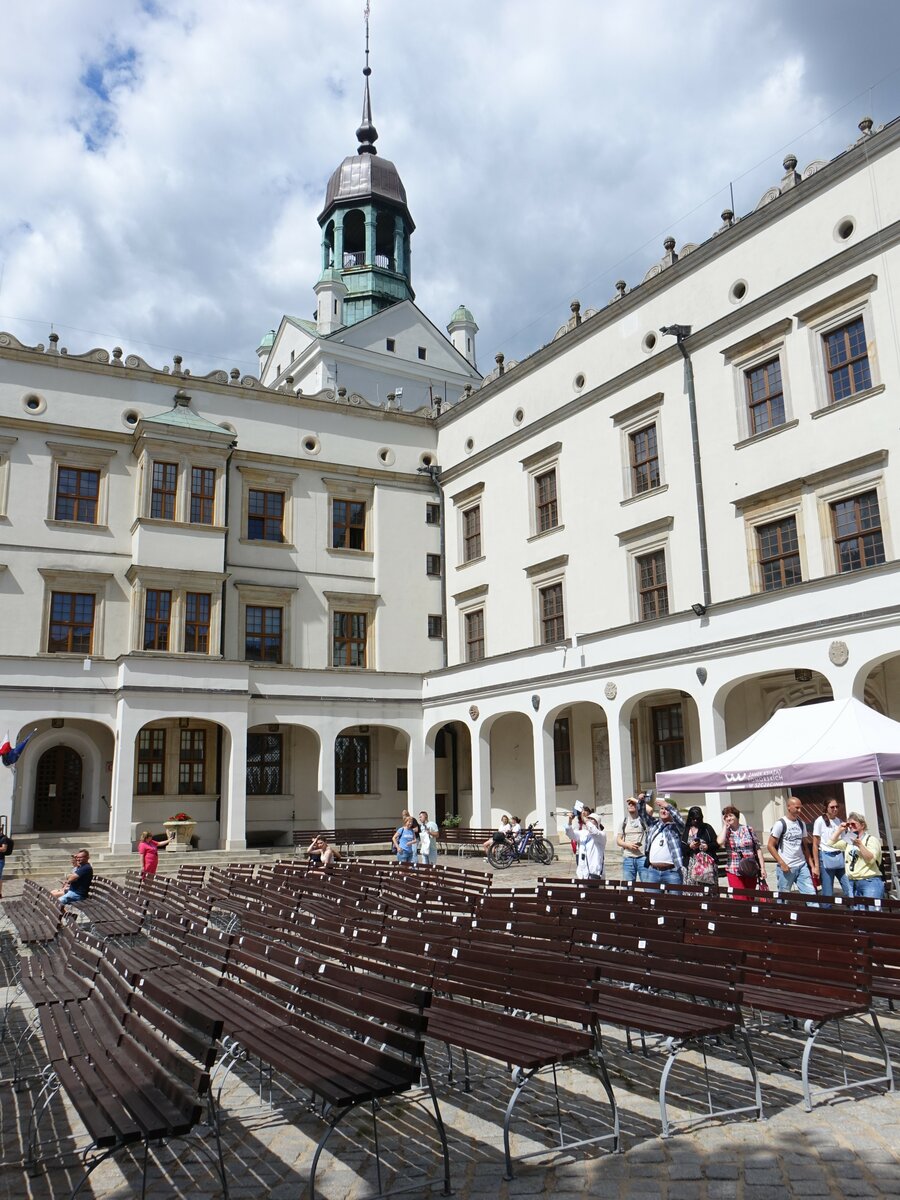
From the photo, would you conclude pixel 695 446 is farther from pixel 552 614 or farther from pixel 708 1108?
pixel 708 1108

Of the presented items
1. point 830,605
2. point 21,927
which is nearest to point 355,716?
point 830,605

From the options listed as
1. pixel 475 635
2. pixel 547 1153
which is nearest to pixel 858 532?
pixel 475 635

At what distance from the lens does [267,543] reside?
29.6 m

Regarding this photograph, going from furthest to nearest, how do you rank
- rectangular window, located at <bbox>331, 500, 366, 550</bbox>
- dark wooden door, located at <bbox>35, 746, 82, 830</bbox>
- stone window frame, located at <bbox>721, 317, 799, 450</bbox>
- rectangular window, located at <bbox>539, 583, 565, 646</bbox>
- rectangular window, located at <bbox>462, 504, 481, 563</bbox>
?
rectangular window, located at <bbox>331, 500, 366, 550</bbox> < rectangular window, located at <bbox>462, 504, 481, 563</bbox> < dark wooden door, located at <bbox>35, 746, 82, 830</bbox> < rectangular window, located at <bbox>539, 583, 565, 646</bbox> < stone window frame, located at <bbox>721, 317, 799, 450</bbox>

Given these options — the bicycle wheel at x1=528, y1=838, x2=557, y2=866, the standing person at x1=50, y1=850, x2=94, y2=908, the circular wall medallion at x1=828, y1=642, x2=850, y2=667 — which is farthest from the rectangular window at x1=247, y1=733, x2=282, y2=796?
the circular wall medallion at x1=828, y1=642, x2=850, y2=667

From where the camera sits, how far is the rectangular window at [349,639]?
1184 inches

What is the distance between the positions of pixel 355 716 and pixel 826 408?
16105mm

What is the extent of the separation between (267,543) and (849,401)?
17.4 metres

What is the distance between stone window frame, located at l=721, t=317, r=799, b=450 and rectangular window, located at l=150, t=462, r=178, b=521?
51.3 feet

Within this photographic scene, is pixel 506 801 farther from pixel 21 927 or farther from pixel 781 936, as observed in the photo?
pixel 781 936

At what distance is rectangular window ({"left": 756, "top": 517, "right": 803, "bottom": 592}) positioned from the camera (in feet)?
65.8

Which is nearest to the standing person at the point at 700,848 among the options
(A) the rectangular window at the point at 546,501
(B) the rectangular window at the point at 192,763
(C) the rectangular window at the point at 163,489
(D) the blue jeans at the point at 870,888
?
(D) the blue jeans at the point at 870,888

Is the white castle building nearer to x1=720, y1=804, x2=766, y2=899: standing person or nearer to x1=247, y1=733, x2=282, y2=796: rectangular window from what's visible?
x1=247, y1=733, x2=282, y2=796: rectangular window

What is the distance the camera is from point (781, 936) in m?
7.44
